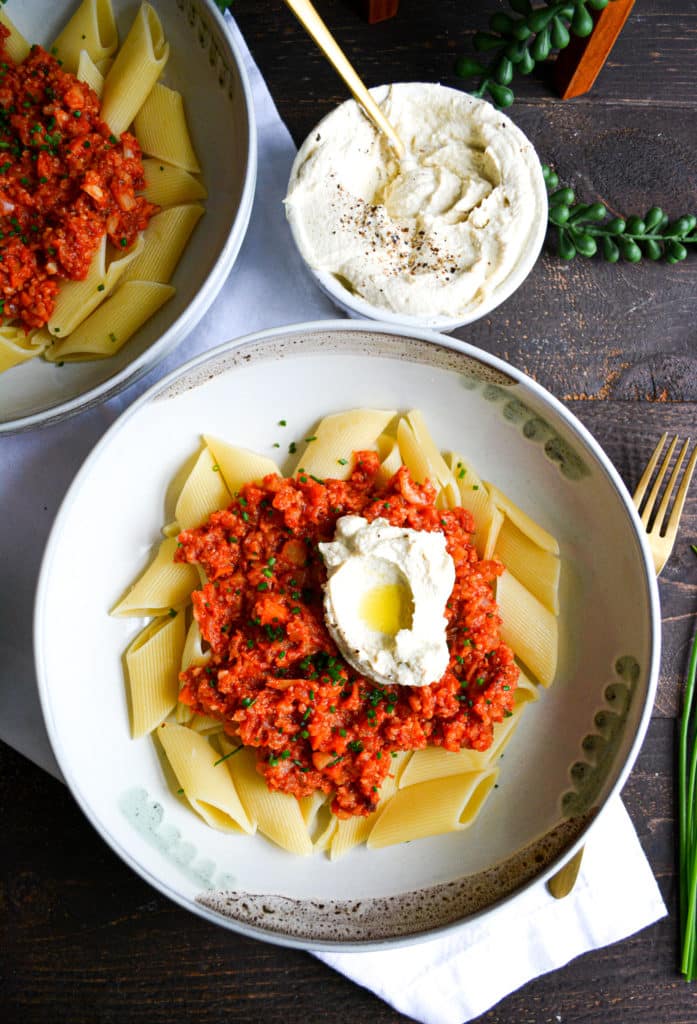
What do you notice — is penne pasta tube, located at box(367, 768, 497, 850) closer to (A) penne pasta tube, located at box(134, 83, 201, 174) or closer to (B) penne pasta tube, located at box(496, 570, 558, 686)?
(B) penne pasta tube, located at box(496, 570, 558, 686)

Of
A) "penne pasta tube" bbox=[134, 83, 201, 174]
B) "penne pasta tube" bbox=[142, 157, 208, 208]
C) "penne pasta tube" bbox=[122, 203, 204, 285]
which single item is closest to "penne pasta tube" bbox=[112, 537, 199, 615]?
"penne pasta tube" bbox=[122, 203, 204, 285]

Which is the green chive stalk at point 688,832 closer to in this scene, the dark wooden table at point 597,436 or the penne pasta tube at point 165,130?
the dark wooden table at point 597,436

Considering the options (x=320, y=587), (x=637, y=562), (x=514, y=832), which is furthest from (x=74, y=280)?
(x=514, y=832)

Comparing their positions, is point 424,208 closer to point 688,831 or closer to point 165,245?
point 165,245

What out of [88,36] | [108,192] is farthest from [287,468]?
[88,36]

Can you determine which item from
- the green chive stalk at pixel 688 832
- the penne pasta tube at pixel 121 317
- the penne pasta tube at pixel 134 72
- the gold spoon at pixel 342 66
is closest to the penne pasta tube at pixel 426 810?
the green chive stalk at pixel 688 832

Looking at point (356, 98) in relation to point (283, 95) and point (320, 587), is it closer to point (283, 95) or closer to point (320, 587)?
point (283, 95)

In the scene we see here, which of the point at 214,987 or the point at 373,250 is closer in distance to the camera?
the point at 373,250
